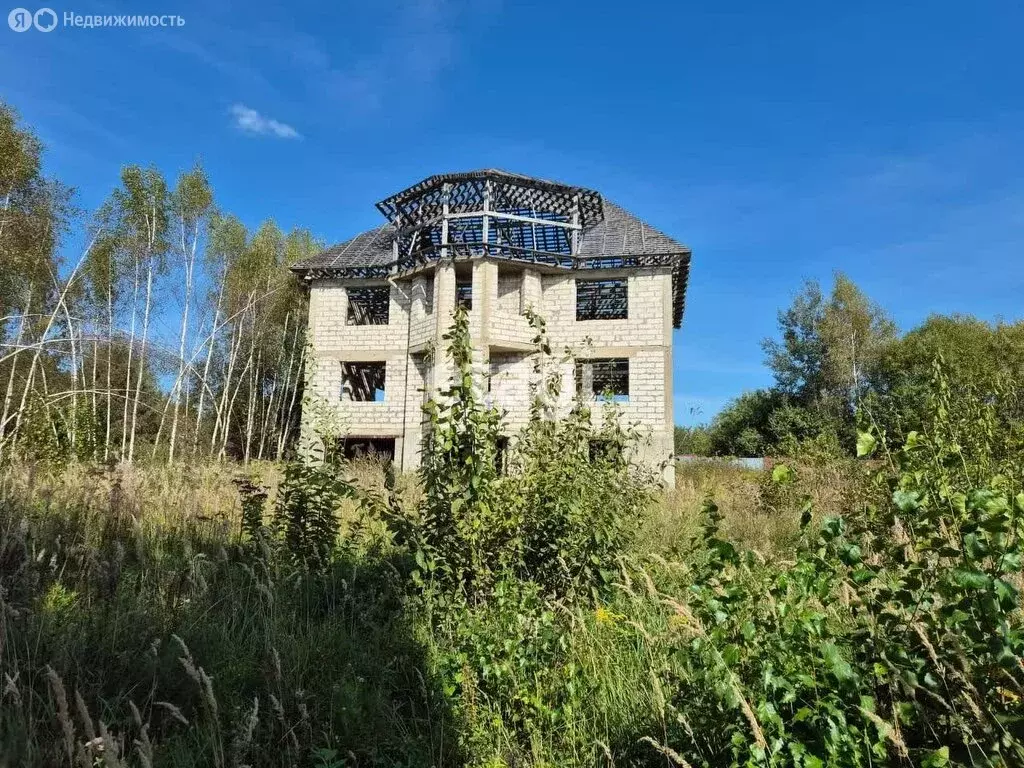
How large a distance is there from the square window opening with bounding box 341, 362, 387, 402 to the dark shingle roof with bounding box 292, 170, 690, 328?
10.3 feet

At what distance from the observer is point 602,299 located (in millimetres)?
20359

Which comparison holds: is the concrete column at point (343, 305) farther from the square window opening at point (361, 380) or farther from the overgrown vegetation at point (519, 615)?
the overgrown vegetation at point (519, 615)

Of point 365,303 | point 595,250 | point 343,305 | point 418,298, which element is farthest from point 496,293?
point 365,303

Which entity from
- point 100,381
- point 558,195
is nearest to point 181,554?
point 100,381

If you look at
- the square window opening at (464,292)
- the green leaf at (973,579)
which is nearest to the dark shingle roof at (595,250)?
the square window opening at (464,292)

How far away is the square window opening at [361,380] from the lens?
19797 mm

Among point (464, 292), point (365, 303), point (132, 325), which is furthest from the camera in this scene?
point (365, 303)

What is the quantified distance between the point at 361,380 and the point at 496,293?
20.1 ft

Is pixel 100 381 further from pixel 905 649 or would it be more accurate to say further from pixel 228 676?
pixel 905 649

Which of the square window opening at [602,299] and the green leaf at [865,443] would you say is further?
the square window opening at [602,299]

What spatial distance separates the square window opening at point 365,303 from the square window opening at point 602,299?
678 cm

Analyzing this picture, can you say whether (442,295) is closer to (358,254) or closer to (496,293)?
(496,293)

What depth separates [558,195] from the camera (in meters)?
18.9

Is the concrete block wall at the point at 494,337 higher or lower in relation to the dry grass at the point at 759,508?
higher
